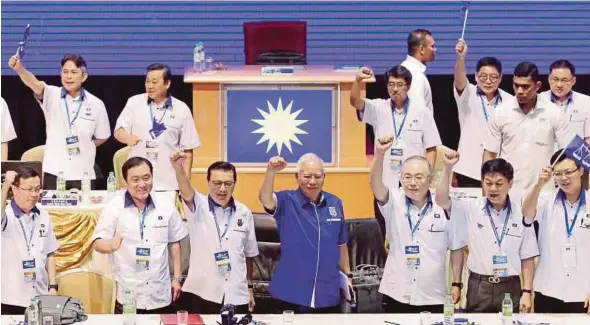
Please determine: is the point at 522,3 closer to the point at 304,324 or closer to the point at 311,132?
the point at 311,132

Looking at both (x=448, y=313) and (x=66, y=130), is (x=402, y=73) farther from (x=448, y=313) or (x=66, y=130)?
(x=66, y=130)

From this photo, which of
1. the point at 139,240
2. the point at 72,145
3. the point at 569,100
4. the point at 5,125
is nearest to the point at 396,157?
the point at 569,100

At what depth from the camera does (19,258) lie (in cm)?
757

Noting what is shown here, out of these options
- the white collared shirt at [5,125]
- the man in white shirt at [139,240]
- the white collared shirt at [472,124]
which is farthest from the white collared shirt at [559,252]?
the white collared shirt at [5,125]

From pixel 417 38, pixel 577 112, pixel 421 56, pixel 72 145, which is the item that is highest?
pixel 417 38

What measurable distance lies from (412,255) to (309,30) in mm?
4091

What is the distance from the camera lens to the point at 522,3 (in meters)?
10.9

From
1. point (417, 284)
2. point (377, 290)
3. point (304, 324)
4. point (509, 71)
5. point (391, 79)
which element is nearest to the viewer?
point (304, 324)

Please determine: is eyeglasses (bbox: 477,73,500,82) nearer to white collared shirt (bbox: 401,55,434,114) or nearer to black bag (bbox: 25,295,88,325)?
white collared shirt (bbox: 401,55,434,114)

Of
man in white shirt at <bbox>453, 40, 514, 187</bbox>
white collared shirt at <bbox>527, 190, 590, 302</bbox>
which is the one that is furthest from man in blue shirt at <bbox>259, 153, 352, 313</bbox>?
man in white shirt at <bbox>453, 40, 514, 187</bbox>

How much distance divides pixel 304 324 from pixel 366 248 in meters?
1.38

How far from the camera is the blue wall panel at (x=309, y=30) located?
10898mm

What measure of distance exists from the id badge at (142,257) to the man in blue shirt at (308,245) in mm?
794

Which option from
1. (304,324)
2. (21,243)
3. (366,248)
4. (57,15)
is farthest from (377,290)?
(57,15)
